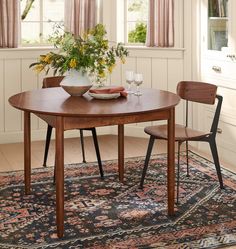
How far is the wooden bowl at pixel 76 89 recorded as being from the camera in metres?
3.42

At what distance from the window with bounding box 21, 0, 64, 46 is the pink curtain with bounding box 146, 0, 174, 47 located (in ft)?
3.37

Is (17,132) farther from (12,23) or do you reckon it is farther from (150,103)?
(150,103)

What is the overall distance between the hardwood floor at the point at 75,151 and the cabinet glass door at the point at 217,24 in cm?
112

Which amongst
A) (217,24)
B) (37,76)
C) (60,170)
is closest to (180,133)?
(60,170)

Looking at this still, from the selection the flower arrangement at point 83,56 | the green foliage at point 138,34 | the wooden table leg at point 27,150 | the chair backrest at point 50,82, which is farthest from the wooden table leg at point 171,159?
the green foliage at point 138,34

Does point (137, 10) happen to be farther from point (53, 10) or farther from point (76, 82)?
point (76, 82)

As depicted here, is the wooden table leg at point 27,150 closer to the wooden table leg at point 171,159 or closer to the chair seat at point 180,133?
the chair seat at point 180,133

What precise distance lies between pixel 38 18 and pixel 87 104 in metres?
2.82

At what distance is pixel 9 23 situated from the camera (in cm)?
527

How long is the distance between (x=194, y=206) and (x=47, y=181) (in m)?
1.24

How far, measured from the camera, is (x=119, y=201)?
11.9ft

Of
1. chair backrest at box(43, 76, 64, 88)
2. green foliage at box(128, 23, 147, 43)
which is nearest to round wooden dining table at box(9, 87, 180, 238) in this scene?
chair backrest at box(43, 76, 64, 88)

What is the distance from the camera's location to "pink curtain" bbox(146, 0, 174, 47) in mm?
5430

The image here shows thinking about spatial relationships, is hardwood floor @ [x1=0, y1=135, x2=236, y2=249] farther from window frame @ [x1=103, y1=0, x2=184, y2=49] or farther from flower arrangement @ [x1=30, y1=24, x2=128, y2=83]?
flower arrangement @ [x1=30, y1=24, x2=128, y2=83]
